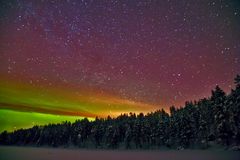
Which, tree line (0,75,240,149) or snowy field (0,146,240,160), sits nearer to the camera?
snowy field (0,146,240,160)

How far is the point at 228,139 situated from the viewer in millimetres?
57281

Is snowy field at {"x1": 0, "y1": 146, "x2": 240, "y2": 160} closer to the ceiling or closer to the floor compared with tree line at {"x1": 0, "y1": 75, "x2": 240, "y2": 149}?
closer to the floor

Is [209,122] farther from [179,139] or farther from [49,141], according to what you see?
[49,141]

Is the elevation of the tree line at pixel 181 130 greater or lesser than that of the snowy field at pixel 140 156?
greater

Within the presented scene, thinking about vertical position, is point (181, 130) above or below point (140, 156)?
above

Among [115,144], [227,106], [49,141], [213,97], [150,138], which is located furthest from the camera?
[49,141]

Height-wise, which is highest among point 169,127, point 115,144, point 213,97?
point 213,97

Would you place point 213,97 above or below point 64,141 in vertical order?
above

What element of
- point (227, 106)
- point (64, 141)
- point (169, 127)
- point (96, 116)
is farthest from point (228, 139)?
point (96, 116)

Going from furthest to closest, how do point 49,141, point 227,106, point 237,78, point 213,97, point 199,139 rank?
1. point 49,141
2. point 199,139
3. point 213,97
4. point 227,106
5. point 237,78

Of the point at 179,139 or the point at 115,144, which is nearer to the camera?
the point at 179,139

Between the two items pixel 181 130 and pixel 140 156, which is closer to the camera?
pixel 140 156

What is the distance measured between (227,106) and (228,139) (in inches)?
342

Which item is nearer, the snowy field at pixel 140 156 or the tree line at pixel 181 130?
the snowy field at pixel 140 156
